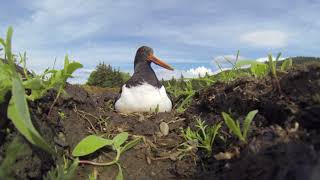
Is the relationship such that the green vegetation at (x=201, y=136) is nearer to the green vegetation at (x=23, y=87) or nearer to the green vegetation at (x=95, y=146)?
the green vegetation at (x=95, y=146)

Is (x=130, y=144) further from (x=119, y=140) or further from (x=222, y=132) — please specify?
(x=222, y=132)

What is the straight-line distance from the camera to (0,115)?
2.57m

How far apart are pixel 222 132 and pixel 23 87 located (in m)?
1.32

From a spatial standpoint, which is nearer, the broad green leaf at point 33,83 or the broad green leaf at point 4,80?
the broad green leaf at point 4,80

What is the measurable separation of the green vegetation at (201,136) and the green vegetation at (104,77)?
9.19 m

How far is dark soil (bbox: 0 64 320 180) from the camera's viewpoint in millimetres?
1884

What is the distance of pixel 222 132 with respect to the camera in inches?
110

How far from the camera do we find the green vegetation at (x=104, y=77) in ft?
40.8

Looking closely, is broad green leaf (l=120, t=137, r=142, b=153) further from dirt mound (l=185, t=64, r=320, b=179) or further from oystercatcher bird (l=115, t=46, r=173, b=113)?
oystercatcher bird (l=115, t=46, r=173, b=113)

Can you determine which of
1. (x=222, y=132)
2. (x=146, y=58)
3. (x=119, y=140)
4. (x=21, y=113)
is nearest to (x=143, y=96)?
(x=146, y=58)

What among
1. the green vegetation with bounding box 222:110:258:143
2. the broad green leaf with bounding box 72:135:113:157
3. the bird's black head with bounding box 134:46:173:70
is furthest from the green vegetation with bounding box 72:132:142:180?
the bird's black head with bounding box 134:46:173:70

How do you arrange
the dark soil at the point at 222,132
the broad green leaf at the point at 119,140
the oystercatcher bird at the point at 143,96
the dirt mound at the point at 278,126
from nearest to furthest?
the dirt mound at the point at 278,126 → the dark soil at the point at 222,132 → the broad green leaf at the point at 119,140 → the oystercatcher bird at the point at 143,96

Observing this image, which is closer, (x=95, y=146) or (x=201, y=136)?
(x=95, y=146)

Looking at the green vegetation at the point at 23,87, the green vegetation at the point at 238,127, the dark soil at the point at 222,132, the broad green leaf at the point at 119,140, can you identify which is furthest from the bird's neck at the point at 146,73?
the green vegetation at the point at 238,127
